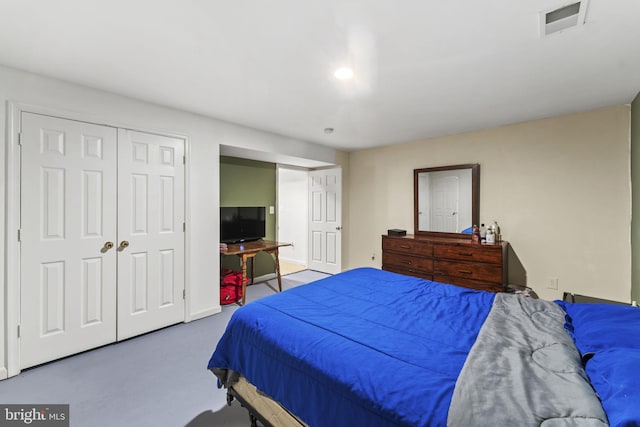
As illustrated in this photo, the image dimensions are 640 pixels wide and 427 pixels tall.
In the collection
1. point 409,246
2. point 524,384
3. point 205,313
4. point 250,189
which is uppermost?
point 250,189

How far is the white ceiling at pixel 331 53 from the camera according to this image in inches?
59.8

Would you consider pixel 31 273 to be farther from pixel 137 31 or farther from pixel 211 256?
pixel 137 31

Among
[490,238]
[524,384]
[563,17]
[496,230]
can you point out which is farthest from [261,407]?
[496,230]

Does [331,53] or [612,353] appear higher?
[331,53]

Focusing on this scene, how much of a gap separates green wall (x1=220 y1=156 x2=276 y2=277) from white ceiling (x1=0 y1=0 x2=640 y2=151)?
145cm

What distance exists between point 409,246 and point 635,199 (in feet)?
7.39

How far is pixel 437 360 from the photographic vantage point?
1.16 metres

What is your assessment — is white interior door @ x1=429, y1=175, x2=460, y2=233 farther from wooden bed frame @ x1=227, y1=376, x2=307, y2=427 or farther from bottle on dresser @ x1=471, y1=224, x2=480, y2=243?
wooden bed frame @ x1=227, y1=376, x2=307, y2=427

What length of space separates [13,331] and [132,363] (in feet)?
2.88

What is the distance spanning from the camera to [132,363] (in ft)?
7.66

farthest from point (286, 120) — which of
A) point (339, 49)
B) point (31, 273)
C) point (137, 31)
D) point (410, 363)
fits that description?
point (410, 363)

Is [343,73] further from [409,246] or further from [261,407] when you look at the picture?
[409,246]

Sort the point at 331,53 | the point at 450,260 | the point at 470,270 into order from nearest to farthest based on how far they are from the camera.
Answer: the point at 331,53 → the point at 470,270 → the point at 450,260
